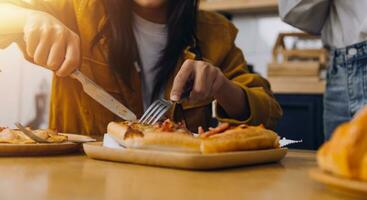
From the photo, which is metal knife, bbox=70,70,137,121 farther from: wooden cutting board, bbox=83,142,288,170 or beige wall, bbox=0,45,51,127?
beige wall, bbox=0,45,51,127

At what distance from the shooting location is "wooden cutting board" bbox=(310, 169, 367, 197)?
17.2 inches

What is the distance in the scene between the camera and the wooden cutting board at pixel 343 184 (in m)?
0.44

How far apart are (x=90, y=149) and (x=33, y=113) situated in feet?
8.11

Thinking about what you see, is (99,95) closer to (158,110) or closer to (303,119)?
(158,110)

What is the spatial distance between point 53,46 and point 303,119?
5.21 feet

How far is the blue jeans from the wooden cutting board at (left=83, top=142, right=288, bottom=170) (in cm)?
67

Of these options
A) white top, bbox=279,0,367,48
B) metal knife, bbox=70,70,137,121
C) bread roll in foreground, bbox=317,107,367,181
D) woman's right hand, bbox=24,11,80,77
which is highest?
white top, bbox=279,0,367,48

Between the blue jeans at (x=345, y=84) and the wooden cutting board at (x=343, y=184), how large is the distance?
0.89m

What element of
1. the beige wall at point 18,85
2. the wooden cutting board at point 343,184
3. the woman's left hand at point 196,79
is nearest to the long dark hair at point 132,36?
the woman's left hand at point 196,79

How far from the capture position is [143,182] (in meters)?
0.55

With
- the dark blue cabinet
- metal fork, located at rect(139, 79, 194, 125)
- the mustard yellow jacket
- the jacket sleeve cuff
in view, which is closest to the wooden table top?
metal fork, located at rect(139, 79, 194, 125)

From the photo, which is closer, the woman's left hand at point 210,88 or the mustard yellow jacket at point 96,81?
the woman's left hand at point 210,88

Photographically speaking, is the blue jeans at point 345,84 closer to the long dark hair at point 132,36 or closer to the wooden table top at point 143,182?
the long dark hair at point 132,36

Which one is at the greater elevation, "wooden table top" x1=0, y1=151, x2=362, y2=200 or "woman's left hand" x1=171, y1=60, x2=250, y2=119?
"woman's left hand" x1=171, y1=60, x2=250, y2=119
